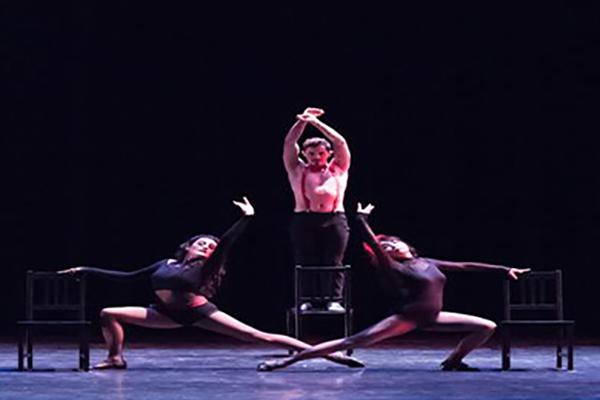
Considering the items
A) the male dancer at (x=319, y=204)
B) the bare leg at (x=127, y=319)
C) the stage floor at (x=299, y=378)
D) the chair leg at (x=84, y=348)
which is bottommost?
the stage floor at (x=299, y=378)

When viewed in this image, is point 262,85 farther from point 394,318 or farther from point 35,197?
point 394,318

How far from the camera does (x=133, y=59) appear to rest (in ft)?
28.6

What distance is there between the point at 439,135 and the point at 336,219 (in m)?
2.00

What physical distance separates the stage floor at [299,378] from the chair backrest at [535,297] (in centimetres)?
33

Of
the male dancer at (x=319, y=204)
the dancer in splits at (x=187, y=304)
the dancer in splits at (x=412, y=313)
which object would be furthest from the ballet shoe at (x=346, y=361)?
the male dancer at (x=319, y=204)

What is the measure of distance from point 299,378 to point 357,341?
43cm

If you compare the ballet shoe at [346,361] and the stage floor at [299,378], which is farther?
the ballet shoe at [346,361]

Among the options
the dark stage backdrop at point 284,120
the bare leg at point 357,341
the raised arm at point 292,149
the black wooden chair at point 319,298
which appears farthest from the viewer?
the dark stage backdrop at point 284,120

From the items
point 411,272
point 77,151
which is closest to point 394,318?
point 411,272

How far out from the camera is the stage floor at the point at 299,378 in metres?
5.19

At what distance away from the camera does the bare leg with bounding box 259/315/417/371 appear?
6.05 metres

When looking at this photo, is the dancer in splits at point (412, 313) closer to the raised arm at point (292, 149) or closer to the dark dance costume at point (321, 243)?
the dark dance costume at point (321, 243)

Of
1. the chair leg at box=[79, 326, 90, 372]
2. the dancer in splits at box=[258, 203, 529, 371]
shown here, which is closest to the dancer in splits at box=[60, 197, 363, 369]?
→ the chair leg at box=[79, 326, 90, 372]

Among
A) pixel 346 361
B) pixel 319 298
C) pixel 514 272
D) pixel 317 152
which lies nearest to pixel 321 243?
pixel 319 298
